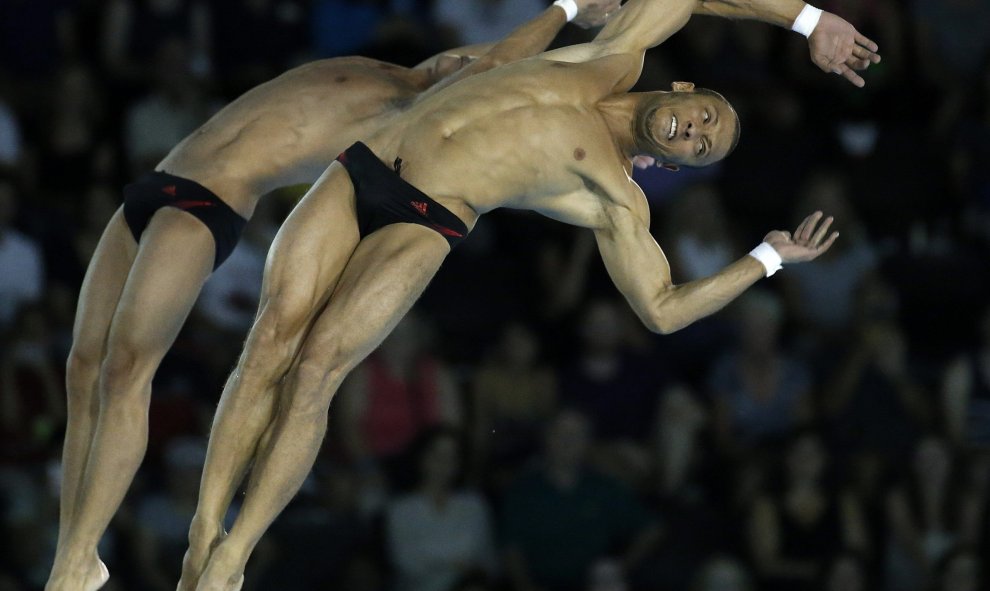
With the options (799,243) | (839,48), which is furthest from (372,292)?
(839,48)

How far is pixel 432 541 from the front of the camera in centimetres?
814

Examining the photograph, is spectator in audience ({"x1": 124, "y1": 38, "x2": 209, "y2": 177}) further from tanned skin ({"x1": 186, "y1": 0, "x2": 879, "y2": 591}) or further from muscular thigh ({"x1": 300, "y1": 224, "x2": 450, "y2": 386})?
muscular thigh ({"x1": 300, "y1": 224, "x2": 450, "y2": 386})

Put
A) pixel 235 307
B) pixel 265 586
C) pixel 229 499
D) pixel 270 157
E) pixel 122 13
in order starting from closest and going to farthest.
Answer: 1. pixel 229 499
2. pixel 270 157
3. pixel 265 586
4. pixel 235 307
5. pixel 122 13

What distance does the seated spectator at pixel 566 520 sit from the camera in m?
8.20

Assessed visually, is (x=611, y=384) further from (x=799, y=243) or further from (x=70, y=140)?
(x=70, y=140)

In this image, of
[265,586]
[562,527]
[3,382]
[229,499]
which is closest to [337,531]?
[265,586]

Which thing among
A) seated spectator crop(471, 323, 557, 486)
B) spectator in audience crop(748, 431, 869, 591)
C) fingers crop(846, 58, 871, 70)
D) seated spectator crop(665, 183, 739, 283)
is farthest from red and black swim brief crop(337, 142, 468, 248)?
seated spectator crop(665, 183, 739, 283)

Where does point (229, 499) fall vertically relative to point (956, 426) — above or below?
above

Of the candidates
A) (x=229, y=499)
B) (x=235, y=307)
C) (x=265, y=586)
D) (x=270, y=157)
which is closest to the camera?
(x=229, y=499)

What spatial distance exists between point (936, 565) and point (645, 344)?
5.95 ft

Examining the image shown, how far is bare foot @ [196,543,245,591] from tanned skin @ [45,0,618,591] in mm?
118

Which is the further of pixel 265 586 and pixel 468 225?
pixel 265 586

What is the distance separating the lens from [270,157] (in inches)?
242

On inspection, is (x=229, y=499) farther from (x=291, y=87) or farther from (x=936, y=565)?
(x=936, y=565)
